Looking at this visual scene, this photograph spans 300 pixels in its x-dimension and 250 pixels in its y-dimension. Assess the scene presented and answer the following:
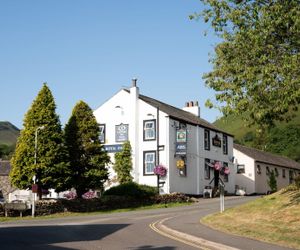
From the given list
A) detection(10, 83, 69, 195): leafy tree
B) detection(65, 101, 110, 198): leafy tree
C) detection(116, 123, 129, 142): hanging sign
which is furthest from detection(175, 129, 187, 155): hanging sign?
detection(10, 83, 69, 195): leafy tree

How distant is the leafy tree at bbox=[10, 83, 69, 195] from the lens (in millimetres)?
32875

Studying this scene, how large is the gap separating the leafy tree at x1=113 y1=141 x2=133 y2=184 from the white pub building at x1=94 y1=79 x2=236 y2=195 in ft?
1.57

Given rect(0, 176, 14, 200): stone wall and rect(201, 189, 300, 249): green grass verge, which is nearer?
rect(201, 189, 300, 249): green grass verge

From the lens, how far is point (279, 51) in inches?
699

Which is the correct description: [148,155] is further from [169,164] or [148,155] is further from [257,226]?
[257,226]

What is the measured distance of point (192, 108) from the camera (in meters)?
52.5

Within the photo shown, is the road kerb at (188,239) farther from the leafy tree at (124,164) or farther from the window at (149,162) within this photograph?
the leafy tree at (124,164)

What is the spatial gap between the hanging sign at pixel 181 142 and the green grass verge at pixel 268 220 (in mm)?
15728

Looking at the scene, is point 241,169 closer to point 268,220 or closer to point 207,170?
point 207,170

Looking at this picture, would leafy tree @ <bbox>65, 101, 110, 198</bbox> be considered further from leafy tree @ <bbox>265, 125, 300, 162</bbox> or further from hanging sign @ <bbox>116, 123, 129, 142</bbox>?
leafy tree @ <bbox>265, 125, 300, 162</bbox>

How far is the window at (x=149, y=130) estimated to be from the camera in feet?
141

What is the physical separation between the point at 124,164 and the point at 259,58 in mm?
26328

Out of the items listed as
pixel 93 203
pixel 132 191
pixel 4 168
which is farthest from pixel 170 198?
pixel 4 168

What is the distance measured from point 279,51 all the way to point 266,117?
8.27ft
